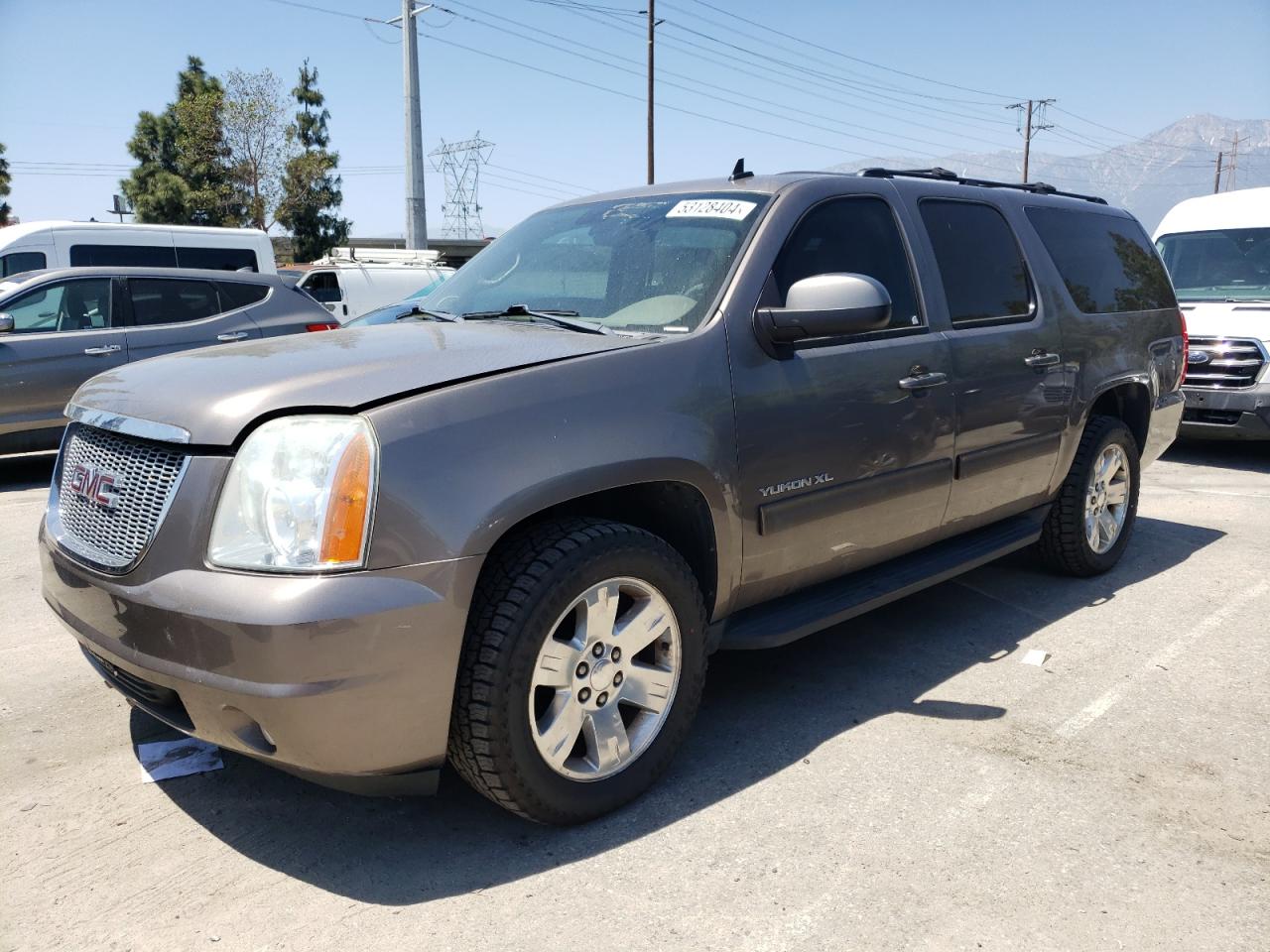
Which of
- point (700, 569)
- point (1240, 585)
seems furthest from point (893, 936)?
point (1240, 585)

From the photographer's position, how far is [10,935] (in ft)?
7.50

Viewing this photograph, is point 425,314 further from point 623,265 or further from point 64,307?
point 64,307

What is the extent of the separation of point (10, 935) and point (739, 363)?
2380mm

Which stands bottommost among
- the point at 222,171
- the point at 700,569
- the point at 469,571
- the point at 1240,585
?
the point at 1240,585

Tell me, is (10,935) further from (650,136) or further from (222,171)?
(222,171)

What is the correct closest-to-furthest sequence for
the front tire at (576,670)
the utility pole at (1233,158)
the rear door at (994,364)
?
the front tire at (576,670)
the rear door at (994,364)
the utility pole at (1233,158)

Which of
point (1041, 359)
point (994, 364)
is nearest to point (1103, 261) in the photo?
point (1041, 359)

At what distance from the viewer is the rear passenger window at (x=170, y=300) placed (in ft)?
28.5

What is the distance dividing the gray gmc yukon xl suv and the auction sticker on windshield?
0.01 metres

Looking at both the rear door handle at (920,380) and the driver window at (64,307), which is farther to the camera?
the driver window at (64,307)

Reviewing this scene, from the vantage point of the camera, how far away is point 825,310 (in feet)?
10.1

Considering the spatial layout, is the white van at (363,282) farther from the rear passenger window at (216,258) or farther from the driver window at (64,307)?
the driver window at (64,307)

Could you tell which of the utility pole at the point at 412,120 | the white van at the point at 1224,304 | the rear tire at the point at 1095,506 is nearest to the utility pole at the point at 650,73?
the utility pole at the point at 412,120

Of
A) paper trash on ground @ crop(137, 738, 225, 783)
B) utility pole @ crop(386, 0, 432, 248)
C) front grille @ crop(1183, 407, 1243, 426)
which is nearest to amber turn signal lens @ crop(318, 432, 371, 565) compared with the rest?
paper trash on ground @ crop(137, 738, 225, 783)
